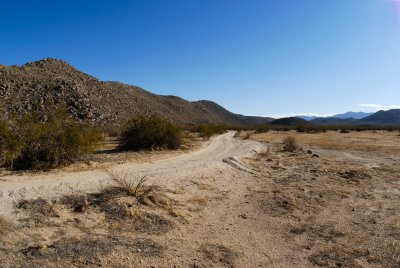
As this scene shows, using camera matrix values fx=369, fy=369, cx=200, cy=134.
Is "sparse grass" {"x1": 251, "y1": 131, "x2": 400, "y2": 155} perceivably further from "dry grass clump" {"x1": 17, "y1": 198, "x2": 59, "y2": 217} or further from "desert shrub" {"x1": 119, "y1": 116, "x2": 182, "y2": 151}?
"dry grass clump" {"x1": 17, "y1": 198, "x2": 59, "y2": 217}

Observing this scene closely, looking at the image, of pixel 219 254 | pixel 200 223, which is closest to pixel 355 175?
pixel 200 223

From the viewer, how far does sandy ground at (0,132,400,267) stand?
6887 mm

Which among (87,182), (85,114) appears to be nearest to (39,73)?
(85,114)

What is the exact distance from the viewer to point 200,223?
348 inches

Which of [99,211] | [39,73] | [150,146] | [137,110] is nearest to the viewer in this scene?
[99,211]

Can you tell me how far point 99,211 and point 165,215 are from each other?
1584 millimetres

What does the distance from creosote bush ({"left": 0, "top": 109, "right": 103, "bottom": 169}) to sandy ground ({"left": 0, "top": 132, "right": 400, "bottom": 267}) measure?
137 cm

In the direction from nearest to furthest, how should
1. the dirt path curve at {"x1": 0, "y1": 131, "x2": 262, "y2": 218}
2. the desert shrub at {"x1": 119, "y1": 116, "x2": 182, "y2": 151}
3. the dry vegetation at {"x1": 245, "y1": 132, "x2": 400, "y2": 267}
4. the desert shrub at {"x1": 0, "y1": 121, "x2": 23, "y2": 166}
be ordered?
the dry vegetation at {"x1": 245, "y1": 132, "x2": 400, "y2": 267} → the dirt path curve at {"x1": 0, "y1": 131, "x2": 262, "y2": 218} → the desert shrub at {"x1": 0, "y1": 121, "x2": 23, "y2": 166} → the desert shrub at {"x1": 119, "y1": 116, "x2": 182, "y2": 151}

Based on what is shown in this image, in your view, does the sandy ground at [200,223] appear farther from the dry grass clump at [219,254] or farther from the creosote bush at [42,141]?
the creosote bush at [42,141]

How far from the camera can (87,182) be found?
11195 millimetres

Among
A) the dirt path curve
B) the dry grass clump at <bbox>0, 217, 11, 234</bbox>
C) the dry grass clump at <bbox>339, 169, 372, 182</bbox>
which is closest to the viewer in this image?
the dry grass clump at <bbox>0, 217, 11, 234</bbox>

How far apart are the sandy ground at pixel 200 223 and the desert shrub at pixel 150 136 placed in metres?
7.84

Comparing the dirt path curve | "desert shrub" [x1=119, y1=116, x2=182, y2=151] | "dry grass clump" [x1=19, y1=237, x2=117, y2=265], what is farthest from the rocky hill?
"dry grass clump" [x1=19, y1=237, x2=117, y2=265]

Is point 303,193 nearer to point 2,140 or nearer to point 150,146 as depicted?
point 2,140
